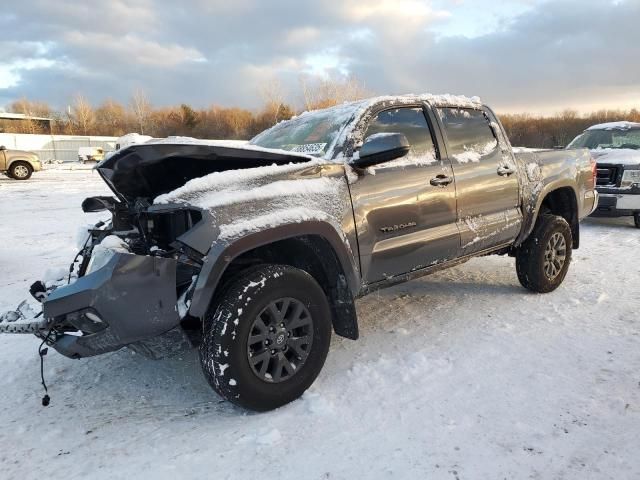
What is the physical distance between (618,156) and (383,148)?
7.47m

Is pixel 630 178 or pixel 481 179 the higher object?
pixel 481 179

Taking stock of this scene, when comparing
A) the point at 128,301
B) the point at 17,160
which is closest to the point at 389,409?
the point at 128,301

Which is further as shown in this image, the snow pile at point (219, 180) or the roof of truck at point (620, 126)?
the roof of truck at point (620, 126)

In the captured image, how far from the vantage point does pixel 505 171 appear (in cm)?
440

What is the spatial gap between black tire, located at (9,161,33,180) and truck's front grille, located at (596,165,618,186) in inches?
759

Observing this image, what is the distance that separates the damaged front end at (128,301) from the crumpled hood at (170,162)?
1.00ft

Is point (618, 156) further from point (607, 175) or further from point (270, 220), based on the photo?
point (270, 220)

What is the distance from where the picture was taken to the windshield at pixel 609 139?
9.45 meters

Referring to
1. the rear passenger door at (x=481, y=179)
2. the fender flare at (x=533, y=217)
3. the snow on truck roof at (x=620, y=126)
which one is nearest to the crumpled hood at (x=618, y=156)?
the snow on truck roof at (x=620, y=126)

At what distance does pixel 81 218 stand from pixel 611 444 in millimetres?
9711

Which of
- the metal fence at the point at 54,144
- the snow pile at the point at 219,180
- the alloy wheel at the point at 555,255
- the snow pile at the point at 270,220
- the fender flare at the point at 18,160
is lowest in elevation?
the alloy wheel at the point at 555,255

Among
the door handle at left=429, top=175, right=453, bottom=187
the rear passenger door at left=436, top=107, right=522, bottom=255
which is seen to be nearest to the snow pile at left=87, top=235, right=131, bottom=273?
the door handle at left=429, top=175, right=453, bottom=187

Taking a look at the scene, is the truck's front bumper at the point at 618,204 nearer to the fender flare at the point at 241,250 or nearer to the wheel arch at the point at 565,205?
the wheel arch at the point at 565,205

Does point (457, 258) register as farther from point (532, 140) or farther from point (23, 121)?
point (23, 121)
